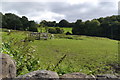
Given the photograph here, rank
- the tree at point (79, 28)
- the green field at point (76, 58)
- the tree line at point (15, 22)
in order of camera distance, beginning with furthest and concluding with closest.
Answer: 1. the tree at point (79, 28)
2. the tree line at point (15, 22)
3. the green field at point (76, 58)

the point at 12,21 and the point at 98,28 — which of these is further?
the point at 98,28

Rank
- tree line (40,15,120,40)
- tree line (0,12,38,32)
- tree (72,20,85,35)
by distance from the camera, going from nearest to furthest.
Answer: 1. tree line (0,12,38,32)
2. tree line (40,15,120,40)
3. tree (72,20,85,35)

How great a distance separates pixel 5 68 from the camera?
7.56 ft

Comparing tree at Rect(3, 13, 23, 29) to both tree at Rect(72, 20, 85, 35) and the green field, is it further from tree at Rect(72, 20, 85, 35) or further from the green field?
tree at Rect(72, 20, 85, 35)

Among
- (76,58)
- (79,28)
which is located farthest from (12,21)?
(76,58)

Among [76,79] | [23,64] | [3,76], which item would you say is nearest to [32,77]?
[3,76]

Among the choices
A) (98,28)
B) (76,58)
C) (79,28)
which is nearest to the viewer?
(76,58)

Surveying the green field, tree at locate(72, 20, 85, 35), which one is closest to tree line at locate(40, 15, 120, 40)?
tree at locate(72, 20, 85, 35)

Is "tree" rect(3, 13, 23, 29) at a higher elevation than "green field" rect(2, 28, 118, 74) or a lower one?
higher

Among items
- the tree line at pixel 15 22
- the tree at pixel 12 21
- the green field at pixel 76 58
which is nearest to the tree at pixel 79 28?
the tree line at pixel 15 22

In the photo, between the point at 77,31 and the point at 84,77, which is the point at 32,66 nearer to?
the point at 84,77

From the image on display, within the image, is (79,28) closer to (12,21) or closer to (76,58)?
(12,21)

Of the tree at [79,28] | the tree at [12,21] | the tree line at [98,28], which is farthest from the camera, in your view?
the tree at [79,28]

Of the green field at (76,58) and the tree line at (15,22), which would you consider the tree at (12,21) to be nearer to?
the tree line at (15,22)
